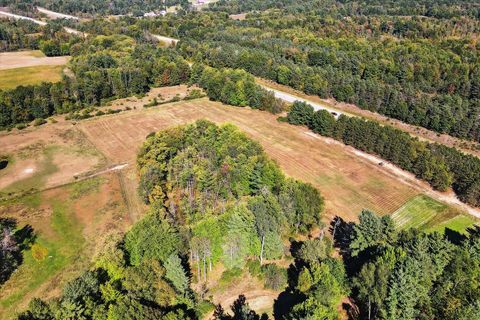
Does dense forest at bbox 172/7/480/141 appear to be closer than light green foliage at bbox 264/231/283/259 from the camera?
No

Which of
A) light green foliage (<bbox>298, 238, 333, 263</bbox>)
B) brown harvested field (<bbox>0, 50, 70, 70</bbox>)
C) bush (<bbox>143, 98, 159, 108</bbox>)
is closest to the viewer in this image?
light green foliage (<bbox>298, 238, 333, 263</bbox>)

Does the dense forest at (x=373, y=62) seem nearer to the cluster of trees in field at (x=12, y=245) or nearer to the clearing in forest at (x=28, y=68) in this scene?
the clearing in forest at (x=28, y=68)

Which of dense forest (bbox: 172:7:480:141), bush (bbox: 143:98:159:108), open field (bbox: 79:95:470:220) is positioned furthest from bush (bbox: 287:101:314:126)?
bush (bbox: 143:98:159:108)

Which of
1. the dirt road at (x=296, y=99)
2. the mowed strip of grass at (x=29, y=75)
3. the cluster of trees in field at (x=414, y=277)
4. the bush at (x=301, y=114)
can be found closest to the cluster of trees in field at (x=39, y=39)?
the mowed strip of grass at (x=29, y=75)

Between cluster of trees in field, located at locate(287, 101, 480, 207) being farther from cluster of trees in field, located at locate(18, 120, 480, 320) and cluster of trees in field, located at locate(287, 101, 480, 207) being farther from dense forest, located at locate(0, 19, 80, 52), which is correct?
dense forest, located at locate(0, 19, 80, 52)

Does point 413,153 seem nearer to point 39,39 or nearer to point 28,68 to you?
point 28,68

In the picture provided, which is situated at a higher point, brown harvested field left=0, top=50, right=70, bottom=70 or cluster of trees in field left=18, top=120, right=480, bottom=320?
brown harvested field left=0, top=50, right=70, bottom=70

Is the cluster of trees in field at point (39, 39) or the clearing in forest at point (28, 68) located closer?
the clearing in forest at point (28, 68)
